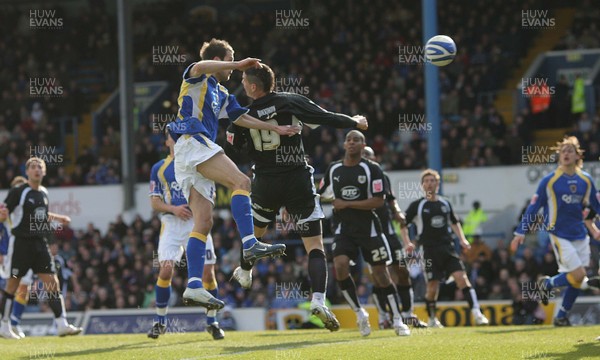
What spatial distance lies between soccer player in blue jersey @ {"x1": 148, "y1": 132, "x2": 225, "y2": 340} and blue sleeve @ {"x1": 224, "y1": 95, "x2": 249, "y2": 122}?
3021 millimetres

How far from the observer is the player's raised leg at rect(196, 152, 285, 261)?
28.9 feet

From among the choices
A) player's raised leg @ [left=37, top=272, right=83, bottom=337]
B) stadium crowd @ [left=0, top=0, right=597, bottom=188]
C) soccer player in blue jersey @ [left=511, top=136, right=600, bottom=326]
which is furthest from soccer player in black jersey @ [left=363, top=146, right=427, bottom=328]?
stadium crowd @ [left=0, top=0, right=597, bottom=188]

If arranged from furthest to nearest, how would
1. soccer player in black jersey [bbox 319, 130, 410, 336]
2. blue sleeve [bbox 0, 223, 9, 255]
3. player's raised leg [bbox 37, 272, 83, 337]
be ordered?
A: blue sleeve [bbox 0, 223, 9, 255], player's raised leg [bbox 37, 272, 83, 337], soccer player in black jersey [bbox 319, 130, 410, 336]

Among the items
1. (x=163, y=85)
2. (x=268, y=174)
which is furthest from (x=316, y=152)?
(x=268, y=174)

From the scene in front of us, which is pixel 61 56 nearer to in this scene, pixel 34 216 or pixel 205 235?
pixel 34 216

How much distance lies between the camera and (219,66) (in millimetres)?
8664

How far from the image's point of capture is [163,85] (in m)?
29.5

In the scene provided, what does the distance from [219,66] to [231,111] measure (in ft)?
2.48

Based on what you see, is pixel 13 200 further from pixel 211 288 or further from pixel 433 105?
pixel 433 105

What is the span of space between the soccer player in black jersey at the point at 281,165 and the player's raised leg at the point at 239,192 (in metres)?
0.43

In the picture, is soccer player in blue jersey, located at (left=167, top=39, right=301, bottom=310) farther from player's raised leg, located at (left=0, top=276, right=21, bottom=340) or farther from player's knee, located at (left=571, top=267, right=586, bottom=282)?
player's raised leg, located at (left=0, top=276, right=21, bottom=340)

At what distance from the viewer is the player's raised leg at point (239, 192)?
881cm

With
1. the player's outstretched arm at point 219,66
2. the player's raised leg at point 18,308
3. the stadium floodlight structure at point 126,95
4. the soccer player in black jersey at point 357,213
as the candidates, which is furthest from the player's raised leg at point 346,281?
the stadium floodlight structure at point 126,95

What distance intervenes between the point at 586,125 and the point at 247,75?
1437cm
